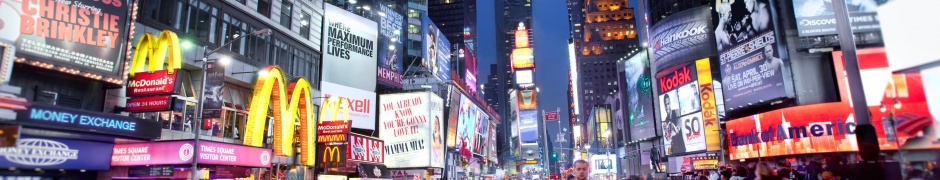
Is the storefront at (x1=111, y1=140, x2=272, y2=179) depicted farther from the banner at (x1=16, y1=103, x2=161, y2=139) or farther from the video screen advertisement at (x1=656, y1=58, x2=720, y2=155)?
the video screen advertisement at (x1=656, y1=58, x2=720, y2=155)

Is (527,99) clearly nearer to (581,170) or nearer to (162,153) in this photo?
(162,153)

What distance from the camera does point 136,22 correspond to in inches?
749

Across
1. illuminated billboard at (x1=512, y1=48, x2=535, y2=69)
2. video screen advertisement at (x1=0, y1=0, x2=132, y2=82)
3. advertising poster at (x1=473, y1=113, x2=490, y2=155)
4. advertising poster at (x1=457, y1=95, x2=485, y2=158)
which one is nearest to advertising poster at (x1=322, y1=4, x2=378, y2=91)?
advertising poster at (x1=457, y1=95, x2=485, y2=158)

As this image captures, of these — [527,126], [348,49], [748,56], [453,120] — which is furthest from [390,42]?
[527,126]

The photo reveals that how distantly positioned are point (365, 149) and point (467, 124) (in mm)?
24690

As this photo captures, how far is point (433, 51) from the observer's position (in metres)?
60.2

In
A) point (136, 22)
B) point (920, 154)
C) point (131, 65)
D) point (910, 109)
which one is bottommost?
Answer: point (920, 154)

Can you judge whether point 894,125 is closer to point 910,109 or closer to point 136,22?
point 910,109

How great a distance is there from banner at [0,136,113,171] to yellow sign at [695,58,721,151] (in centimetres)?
4390

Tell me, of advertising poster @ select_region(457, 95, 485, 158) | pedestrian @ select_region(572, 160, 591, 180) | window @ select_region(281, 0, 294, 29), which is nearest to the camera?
pedestrian @ select_region(572, 160, 591, 180)

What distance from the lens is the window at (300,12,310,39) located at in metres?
31.5

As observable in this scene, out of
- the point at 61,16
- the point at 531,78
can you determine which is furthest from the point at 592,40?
the point at 61,16

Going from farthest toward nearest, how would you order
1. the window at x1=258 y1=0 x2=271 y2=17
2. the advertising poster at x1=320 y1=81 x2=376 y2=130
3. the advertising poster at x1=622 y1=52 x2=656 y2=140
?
the advertising poster at x1=622 y1=52 x2=656 y2=140
the advertising poster at x1=320 y1=81 x2=376 y2=130
the window at x1=258 y1=0 x2=271 y2=17

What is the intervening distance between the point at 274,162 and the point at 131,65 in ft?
27.8
